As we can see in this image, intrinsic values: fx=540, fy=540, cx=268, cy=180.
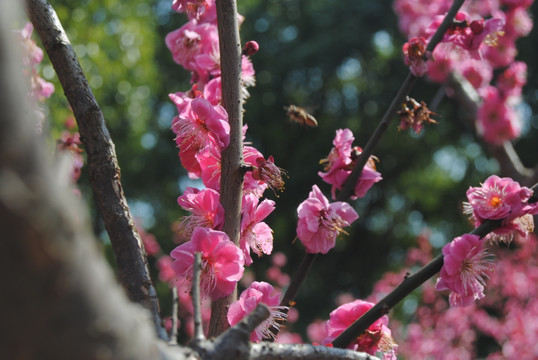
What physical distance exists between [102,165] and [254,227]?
337 millimetres

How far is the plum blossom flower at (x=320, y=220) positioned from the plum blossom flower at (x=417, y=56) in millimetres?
373

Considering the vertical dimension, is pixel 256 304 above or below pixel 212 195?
below

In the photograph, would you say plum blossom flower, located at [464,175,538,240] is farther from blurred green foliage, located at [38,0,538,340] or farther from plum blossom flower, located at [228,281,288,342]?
blurred green foliage, located at [38,0,538,340]

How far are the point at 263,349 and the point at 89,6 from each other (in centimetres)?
607

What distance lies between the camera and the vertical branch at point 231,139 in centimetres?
95

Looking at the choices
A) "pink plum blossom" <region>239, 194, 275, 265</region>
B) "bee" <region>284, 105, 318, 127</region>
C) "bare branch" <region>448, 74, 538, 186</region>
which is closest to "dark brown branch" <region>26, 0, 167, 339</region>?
"pink plum blossom" <region>239, 194, 275, 265</region>

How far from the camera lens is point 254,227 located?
1058mm

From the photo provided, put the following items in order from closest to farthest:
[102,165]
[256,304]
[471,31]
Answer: [102,165] → [256,304] → [471,31]

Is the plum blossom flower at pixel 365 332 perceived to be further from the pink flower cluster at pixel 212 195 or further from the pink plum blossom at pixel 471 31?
the pink plum blossom at pixel 471 31

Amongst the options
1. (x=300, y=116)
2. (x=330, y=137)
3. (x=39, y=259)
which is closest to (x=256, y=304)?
(x=39, y=259)

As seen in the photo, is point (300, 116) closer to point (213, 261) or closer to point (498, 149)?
point (213, 261)

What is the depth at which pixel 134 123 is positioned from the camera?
10492mm

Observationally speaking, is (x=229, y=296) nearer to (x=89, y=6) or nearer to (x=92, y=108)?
(x=92, y=108)

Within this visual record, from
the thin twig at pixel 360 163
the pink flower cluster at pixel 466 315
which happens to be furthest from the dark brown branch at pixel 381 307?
the pink flower cluster at pixel 466 315
